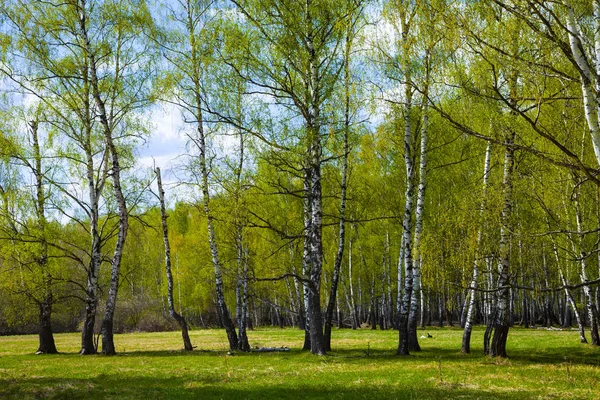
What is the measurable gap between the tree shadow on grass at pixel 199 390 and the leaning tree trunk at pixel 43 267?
8.40 meters

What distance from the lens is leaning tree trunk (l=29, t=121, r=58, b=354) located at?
18.7 metres

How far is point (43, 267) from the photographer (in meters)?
18.7

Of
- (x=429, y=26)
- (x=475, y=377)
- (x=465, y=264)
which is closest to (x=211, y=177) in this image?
(x=465, y=264)

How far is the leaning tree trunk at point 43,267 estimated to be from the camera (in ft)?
61.2

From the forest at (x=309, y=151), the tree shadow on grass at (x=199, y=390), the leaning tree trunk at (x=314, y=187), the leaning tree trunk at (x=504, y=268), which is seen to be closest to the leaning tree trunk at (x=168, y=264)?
the forest at (x=309, y=151)

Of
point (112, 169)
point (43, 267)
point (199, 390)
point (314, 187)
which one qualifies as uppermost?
point (112, 169)

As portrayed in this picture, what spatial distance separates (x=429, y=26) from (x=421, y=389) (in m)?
6.34

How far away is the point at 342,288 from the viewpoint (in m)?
37.2

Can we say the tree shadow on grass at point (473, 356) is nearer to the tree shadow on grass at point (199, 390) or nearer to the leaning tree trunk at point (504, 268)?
the leaning tree trunk at point (504, 268)

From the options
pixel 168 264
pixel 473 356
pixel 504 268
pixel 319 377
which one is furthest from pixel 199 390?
pixel 168 264

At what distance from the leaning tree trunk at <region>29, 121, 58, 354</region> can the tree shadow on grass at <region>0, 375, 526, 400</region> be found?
8403mm

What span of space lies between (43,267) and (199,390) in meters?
12.4

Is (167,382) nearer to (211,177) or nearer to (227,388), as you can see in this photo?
(227,388)

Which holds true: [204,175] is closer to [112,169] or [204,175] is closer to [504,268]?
→ [112,169]
